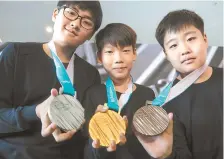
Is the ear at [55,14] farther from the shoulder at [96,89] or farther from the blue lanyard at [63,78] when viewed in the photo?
the shoulder at [96,89]

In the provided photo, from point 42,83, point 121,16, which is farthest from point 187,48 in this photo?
point 42,83

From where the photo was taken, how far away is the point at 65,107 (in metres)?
1.27

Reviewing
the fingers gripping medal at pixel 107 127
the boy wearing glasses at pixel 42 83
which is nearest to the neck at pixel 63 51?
the boy wearing glasses at pixel 42 83

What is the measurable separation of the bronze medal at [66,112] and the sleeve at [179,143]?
44cm

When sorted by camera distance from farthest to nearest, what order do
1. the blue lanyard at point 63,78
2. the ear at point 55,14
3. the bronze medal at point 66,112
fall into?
the ear at point 55,14 → the blue lanyard at point 63,78 → the bronze medal at point 66,112

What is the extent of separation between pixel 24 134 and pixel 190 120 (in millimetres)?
787

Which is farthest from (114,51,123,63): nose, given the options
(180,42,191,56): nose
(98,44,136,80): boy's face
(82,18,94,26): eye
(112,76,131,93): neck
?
(180,42,191,56): nose

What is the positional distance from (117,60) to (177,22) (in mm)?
366

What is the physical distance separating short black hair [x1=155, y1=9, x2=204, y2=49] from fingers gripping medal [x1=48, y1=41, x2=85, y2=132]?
1.71 feet

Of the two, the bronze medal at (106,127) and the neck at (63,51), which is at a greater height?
the neck at (63,51)

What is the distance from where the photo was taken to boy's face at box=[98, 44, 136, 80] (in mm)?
1417

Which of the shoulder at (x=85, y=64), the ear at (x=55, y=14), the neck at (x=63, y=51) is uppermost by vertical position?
the ear at (x=55, y=14)

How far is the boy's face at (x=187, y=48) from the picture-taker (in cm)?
142

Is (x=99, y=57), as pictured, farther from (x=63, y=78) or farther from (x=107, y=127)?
(x=107, y=127)
